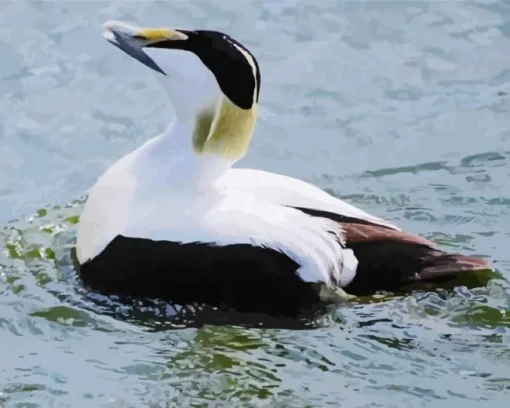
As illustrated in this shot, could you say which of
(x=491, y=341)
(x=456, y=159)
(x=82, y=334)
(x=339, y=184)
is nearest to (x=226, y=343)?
(x=82, y=334)

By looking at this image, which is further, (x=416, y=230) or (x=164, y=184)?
(x=416, y=230)

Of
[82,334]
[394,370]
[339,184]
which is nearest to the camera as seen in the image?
[394,370]

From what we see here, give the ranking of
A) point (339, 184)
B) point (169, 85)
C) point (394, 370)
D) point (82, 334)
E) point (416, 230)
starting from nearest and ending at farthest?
point (394, 370)
point (82, 334)
point (169, 85)
point (416, 230)
point (339, 184)

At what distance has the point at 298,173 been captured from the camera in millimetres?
6191

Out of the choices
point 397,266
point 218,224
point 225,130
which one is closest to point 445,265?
point 397,266

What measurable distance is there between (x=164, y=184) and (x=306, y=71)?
3107 mm

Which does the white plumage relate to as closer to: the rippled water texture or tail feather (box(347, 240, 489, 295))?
tail feather (box(347, 240, 489, 295))

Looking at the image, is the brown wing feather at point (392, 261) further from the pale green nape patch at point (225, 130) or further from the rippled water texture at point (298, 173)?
the pale green nape patch at point (225, 130)

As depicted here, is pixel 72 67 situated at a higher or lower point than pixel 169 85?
lower

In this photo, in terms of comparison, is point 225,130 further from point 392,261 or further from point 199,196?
point 392,261

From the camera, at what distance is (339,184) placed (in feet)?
19.4

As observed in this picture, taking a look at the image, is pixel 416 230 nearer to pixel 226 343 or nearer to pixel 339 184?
pixel 339 184

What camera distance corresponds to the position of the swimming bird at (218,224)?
14.2 ft

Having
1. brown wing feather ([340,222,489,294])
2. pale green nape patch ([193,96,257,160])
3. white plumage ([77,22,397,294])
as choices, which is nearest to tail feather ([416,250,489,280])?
brown wing feather ([340,222,489,294])
